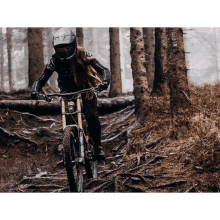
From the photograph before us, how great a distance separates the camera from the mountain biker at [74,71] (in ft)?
10.4

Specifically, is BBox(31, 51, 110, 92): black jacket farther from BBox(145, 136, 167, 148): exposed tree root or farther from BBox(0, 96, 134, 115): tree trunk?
BBox(145, 136, 167, 148): exposed tree root

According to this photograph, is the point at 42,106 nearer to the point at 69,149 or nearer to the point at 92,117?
the point at 92,117

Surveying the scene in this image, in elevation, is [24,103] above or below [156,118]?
above

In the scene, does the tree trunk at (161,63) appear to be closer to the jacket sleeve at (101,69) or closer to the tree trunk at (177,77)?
the tree trunk at (177,77)

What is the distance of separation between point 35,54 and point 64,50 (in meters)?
2.02

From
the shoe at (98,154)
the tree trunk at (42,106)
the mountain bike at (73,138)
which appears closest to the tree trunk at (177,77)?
the tree trunk at (42,106)

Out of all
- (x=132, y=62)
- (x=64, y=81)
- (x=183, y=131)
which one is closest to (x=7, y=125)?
(x=64, y=81)

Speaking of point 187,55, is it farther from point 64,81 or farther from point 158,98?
point 64,81

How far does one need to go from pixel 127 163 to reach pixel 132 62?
1.88 metres

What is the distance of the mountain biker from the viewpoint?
125 inches

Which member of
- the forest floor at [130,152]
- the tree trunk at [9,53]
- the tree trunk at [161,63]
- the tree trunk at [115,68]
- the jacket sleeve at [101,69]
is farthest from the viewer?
the tree trunk at [115,68]

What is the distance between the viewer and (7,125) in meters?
4.20

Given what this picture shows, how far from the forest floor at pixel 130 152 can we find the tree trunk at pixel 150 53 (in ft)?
1.46

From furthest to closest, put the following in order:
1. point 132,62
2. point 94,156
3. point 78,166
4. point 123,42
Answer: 1. point 123,42
2. point 132,62
3. point 94,156
4. point 78,166
